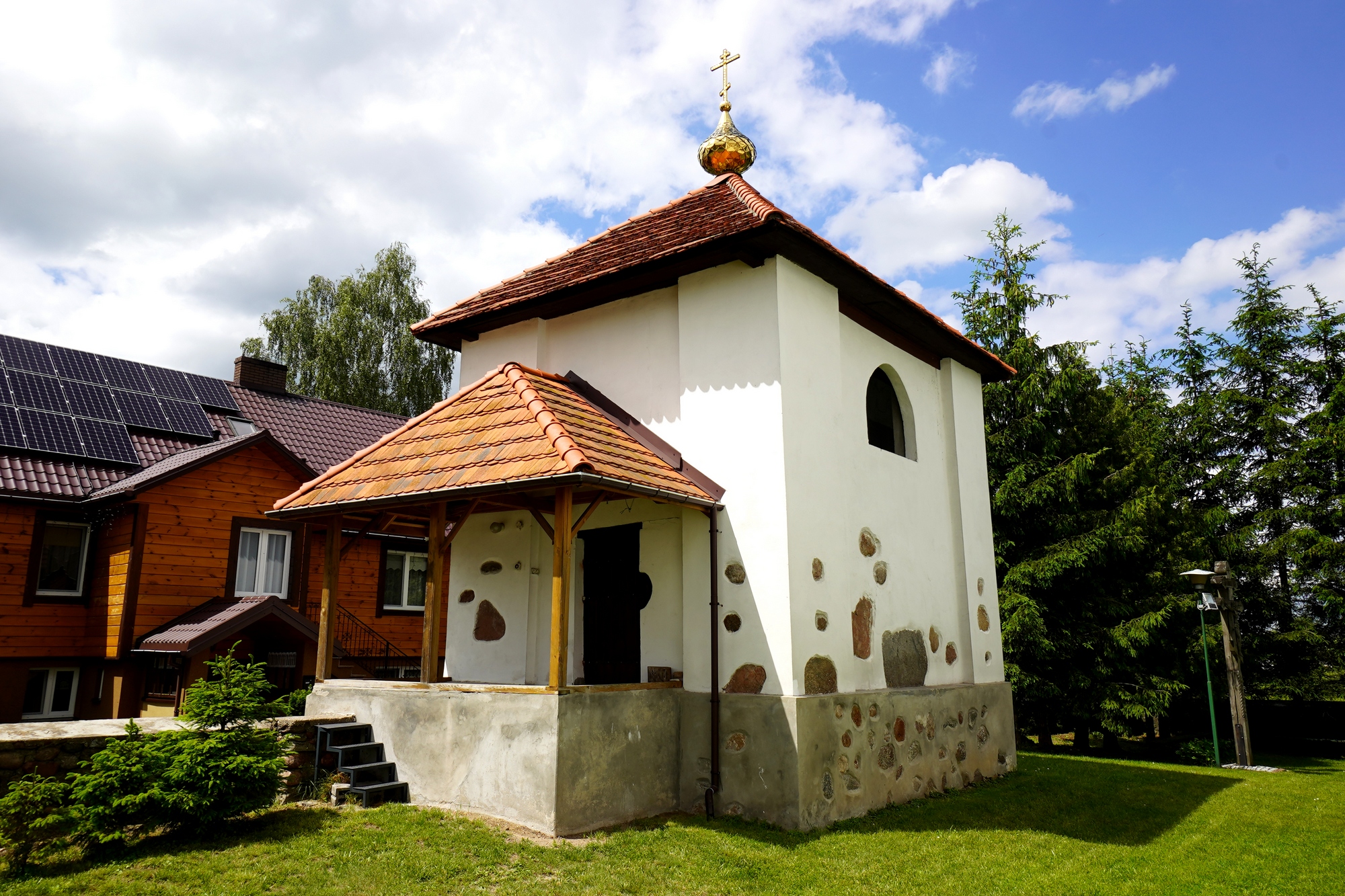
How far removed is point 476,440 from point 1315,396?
858 inches

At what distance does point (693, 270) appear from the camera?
356 inches

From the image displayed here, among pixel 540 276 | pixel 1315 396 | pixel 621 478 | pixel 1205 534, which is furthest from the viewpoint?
pixel 1315 396

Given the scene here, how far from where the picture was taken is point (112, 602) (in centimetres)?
1405

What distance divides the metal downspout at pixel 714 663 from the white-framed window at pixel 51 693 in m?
12.0

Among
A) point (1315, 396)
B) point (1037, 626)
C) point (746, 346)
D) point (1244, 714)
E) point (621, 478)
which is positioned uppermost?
point (1315, 396)

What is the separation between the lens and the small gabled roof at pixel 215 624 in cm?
1306

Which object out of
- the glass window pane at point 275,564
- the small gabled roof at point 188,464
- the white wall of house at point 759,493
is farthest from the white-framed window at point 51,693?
the white wall of house at point 759,493

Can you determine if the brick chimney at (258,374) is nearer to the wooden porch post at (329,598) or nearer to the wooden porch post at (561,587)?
the wooden porch post at (329,598)

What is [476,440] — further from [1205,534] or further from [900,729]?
[1205,534]

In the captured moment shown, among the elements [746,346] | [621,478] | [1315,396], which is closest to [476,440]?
[621,478]

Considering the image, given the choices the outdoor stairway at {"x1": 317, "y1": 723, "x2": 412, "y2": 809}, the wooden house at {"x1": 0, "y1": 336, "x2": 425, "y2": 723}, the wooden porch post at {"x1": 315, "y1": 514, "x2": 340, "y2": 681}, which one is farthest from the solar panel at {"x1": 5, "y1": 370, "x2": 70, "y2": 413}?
the outdoor stairway at {"x1": 317, "y1": 723, "x2": 412, "y2": 809}

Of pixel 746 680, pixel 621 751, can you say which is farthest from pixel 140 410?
pixel 746 680

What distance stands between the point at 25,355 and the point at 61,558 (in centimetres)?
425

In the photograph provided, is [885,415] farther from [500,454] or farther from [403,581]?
[403,581]
